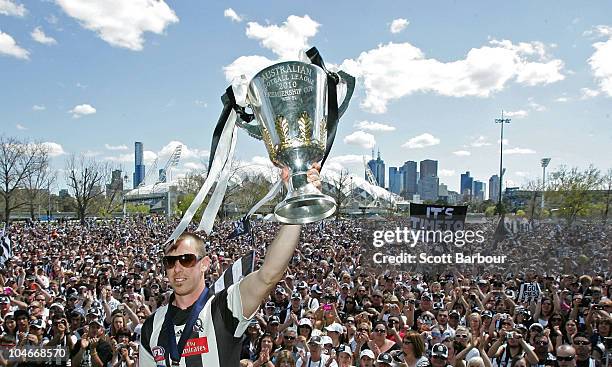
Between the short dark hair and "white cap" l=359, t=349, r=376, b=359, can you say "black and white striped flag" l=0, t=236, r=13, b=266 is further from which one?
the short dark hair

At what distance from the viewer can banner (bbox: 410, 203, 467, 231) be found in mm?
12266

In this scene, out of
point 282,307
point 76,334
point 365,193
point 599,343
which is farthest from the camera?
point 365,193

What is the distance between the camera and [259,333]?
7488mm

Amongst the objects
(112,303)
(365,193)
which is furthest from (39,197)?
(365,193)

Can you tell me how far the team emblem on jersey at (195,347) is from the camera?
228 cm

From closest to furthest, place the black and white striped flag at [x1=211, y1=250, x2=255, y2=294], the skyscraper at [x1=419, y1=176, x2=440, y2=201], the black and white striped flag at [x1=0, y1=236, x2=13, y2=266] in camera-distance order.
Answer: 1. the black and white striped flag at [x1=211, y1=250, x2=255, y2=294]
2. the black and white striped flag at [x1=0, y1=236, x2=13, y2=266]
3. the skyscraper at [x1=419, y1=176, x2=440, y2=201]

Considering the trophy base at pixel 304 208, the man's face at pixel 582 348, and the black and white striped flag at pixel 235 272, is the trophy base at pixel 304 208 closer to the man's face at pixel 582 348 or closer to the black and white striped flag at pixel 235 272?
the black and white striped flag at pixel 235 272

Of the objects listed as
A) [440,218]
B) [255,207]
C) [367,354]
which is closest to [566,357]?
[367,354]

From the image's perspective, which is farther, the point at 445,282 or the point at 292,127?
the point at 445,282

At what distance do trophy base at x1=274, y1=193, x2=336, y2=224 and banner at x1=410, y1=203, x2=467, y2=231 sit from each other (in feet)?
33.5

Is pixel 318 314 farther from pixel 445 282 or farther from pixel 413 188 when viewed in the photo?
pixel 413 188

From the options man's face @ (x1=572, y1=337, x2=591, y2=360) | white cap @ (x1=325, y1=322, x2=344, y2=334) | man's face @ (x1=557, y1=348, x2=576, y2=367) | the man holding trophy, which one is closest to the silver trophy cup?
the man holding trophy

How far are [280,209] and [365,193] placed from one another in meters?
112

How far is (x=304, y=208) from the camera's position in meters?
2.41
